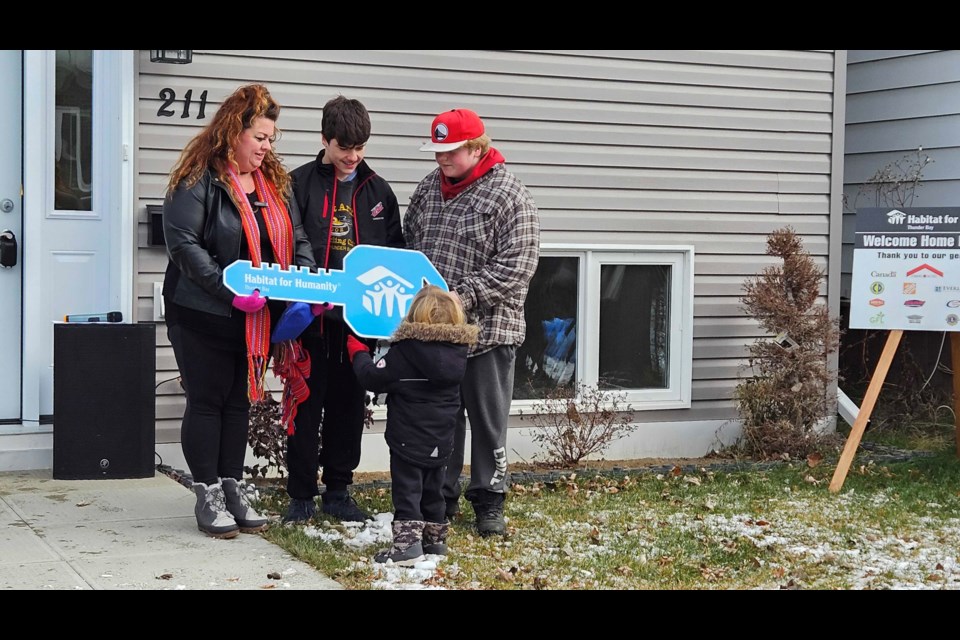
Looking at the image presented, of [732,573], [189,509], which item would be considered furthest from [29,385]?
[732,573]

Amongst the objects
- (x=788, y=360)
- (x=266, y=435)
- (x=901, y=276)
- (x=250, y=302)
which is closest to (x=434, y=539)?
(x=250, y=302)

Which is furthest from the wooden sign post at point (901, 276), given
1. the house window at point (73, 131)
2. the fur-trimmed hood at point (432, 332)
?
the house window at point (73, 131)

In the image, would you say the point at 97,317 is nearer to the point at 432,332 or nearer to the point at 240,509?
the point at 240,509

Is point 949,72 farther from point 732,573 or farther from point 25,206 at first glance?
point 25,206

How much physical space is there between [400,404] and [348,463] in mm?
749

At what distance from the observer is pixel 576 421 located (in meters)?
6.84

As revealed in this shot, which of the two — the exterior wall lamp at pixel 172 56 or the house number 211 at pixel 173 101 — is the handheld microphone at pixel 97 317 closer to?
the house number 211 at pixel 173 101

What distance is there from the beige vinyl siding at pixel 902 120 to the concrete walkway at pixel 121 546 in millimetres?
5143

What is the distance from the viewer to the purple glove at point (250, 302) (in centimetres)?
443

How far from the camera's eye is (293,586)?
4.01 metres

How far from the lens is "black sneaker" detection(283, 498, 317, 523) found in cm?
500

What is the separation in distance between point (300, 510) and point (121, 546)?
78cm

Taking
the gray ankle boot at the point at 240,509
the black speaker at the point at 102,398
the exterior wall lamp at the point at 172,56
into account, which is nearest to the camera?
the gray ankle boot at the point at 240,509

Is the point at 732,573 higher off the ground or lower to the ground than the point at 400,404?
lower
